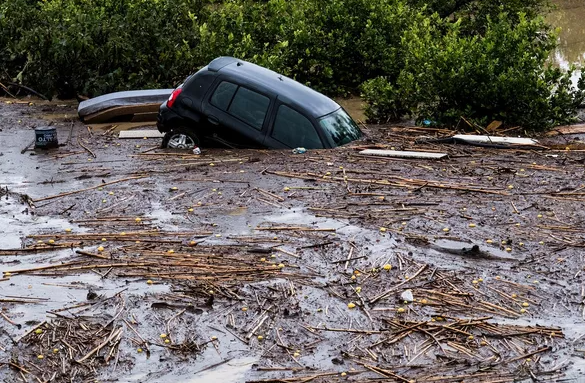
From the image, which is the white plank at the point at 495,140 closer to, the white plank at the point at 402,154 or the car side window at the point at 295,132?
the white plank at the point at 402,154

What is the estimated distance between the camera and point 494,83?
15781 millimetres

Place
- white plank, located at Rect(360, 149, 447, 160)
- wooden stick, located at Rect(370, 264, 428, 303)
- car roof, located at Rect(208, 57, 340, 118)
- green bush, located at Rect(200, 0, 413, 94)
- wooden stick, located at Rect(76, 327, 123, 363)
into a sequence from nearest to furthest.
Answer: wooden stick, located at Rect(76, 327, 123, 363) < wooden stick, located at Rect(370, 264, 428, 303) < white plank, located at Rect(360, 149, 447, 160) < car roof, located at Rect(208, 57, 340, 118) < green bush, located at Rect(200, 0, 413, 94)

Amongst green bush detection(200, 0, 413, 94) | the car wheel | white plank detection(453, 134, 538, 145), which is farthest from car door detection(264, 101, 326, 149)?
green bush detection(200, 0, 413, 94)

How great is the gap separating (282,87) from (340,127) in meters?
1.10

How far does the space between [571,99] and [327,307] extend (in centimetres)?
1001

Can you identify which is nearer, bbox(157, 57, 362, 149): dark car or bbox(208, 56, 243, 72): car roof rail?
bbox(157, 57, 362, 149): dark car

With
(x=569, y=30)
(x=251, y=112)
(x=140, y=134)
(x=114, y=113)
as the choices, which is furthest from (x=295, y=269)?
(x=569, y=30)

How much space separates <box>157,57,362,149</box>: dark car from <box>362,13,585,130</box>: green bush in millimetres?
2924

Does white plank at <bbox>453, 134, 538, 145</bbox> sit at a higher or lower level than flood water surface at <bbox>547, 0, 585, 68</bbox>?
higher

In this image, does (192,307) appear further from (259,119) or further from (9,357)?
(259,119)

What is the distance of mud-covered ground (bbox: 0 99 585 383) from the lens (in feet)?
22.8

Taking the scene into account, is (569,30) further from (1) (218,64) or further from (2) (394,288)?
(2) (394,288)

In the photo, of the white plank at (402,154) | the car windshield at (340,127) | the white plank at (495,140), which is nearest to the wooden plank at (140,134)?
the car windshield at (340,127)

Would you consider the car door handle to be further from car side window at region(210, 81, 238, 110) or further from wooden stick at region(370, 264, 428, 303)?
wooden stick at region(370, 264, 428, 303)
